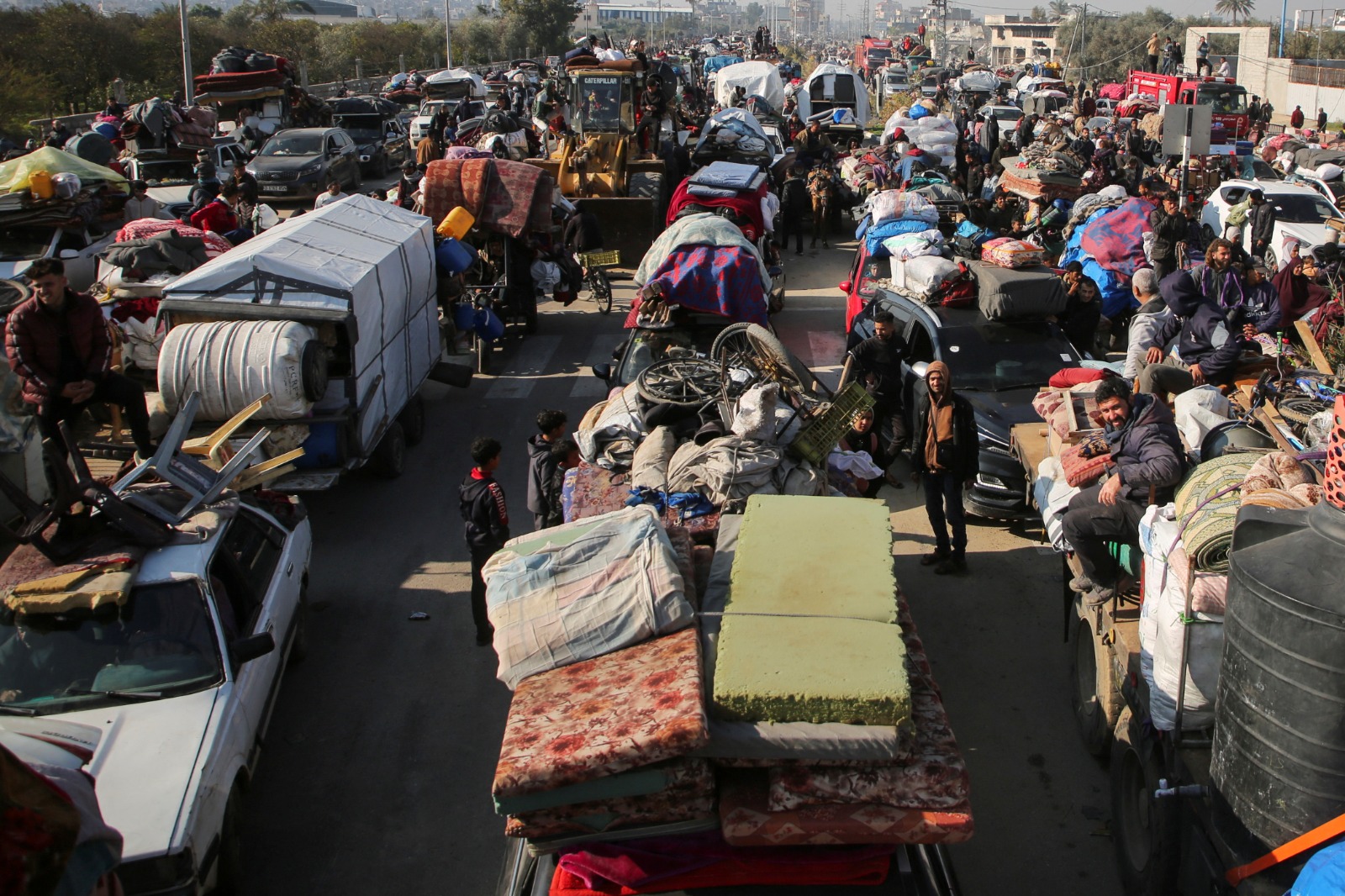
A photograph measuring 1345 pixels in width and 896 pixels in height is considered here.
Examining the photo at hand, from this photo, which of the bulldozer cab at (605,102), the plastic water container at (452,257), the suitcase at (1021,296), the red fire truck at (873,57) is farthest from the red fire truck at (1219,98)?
the red fire truck at (873,57)

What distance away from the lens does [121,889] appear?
14.8 feet

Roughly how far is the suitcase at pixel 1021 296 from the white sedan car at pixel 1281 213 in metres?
7.25

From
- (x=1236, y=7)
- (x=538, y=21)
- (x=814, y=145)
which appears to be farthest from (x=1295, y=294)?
(x=1236, y=7)

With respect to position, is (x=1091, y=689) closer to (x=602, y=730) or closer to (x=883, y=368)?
(x=883, y=368)

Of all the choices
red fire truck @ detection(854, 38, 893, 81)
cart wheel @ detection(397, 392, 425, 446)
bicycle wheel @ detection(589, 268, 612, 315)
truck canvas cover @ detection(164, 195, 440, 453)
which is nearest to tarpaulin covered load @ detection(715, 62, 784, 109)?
bicycle wheel @ detection(589, 268, 612, 315)

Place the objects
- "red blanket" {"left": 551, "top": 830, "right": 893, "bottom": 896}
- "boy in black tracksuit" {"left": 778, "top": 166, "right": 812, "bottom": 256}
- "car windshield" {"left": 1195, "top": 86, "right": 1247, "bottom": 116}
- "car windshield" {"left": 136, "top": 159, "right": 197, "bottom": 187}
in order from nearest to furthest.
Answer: "red blanket" {"left": 551, "top": 830, "right": 893, "bottom": 896}
"boy in black tracksuit" {"left": 778, "top": 166, "right": 812, "bottom": 256}
"car windshield" {"left": 136, "top": 159, "right": 197, "bottom": 187}
"car windshield" {"left": 1195, "top": 86, "right": 1247, "bottom": 116}

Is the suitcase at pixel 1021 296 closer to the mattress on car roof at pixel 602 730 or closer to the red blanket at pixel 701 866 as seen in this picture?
the mattress on car roof at pixel 602 730

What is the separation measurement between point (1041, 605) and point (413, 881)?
477cm

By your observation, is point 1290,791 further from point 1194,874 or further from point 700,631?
point 700,631

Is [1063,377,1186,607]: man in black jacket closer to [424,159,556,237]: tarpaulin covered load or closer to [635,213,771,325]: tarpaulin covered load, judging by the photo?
[635,213,771,325]: tarpaulin covered load

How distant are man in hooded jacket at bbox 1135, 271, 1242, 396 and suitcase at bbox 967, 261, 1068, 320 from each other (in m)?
0.89


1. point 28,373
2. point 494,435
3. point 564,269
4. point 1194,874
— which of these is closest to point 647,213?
point 564,269

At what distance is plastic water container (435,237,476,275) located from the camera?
500 inches

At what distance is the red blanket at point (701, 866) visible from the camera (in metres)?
3.57
